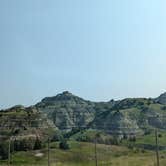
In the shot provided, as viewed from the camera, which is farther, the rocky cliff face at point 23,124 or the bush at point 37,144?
the rocky cliff face at point 23,124

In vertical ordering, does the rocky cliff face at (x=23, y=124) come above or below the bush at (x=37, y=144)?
above

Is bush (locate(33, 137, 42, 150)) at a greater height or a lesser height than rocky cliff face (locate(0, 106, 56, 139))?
lesser

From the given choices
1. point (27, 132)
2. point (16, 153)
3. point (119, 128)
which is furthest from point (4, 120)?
point (119, 128)

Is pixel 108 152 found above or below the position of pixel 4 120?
below

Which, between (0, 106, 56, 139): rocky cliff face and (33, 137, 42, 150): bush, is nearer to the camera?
(33, 137, 42, 150): bush

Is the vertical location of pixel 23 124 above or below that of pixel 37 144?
above

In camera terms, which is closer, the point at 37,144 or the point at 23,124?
the point at 37,144

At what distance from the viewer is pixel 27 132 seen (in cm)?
11675

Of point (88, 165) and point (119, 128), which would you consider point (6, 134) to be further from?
point (119, 128)

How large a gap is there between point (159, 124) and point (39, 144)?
3663 inches

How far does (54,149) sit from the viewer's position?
101000 mm

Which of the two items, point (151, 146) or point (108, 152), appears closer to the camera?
point (108, 152)

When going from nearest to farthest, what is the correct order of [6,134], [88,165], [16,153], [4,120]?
1. [88,165]
2. [16,153]
3. [6,134]
4. [4,120]

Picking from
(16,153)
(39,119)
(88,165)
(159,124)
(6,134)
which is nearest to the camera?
(88,165)
